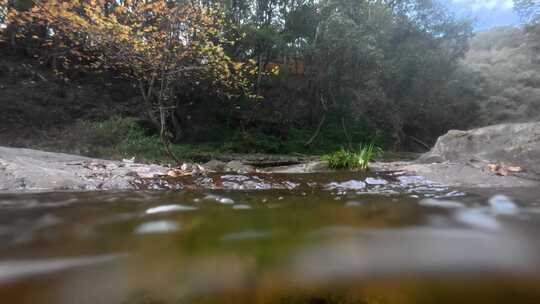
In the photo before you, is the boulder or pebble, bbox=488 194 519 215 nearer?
pebble, bbox=488 194 519 215

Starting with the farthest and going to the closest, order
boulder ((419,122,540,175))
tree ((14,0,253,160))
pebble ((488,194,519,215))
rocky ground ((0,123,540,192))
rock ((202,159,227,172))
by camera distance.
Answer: tree ((14,0,253,160))
rock ((202,159,227,172))
boulder ((419,122,540,175))
rocky ground ((0,123,540,192))
pebble ((488,194,519,215))

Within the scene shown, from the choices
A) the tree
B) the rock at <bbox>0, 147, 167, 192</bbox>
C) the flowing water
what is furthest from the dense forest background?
the flowing water

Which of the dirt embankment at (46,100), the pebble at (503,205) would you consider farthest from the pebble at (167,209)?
the dirt embankment at (46,100)

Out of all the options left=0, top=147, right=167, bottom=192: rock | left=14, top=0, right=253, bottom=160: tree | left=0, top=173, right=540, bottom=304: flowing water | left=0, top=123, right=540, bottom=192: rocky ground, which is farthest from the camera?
left=14, top=0, right=253, bottom=160: tree

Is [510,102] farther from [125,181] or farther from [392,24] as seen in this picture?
[125,181]

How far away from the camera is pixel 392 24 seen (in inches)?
657

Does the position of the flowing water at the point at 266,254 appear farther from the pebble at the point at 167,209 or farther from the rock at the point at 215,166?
the rock at the point at 215,166

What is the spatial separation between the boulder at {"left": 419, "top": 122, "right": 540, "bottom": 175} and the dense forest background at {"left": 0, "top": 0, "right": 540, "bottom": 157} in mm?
8254

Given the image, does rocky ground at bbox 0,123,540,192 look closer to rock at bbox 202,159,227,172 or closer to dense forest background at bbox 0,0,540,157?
rock at bbox 202,159,227,172

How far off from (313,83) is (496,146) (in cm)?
1199

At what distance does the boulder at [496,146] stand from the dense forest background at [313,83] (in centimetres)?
825

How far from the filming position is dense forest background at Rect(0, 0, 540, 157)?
14836 mm

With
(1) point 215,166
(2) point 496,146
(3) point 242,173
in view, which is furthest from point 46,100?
(2) point 496,146

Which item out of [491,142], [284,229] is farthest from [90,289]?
[491,142]
